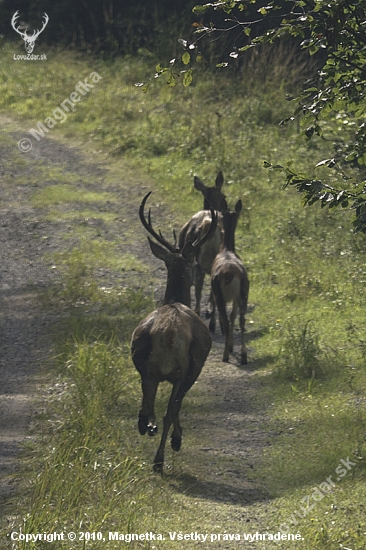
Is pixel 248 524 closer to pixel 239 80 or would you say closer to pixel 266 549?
pixel 266 549

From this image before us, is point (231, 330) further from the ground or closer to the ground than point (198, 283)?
closer to the ground

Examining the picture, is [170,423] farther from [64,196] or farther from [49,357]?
[64,196]

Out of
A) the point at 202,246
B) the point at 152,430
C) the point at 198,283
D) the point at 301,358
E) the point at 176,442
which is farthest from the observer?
the point at 198,283

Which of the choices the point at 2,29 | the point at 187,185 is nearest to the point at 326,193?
the point at 187,185

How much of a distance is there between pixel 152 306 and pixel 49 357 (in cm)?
196

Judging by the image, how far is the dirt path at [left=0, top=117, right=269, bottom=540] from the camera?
8.02 metres

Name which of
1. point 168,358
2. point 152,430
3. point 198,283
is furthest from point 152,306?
point 152,430

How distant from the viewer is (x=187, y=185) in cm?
1772

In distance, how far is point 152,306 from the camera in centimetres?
1255

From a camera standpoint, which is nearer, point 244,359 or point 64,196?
point 244,359

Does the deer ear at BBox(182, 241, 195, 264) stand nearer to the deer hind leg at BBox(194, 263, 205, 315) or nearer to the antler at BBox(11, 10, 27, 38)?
the deer hind leg at BBox(194, 263, 205, 315)

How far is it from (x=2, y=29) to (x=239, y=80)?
29.1 feet

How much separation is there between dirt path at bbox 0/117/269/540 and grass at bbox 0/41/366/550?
0.18 meters

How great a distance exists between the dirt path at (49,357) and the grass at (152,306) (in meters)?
0.18
